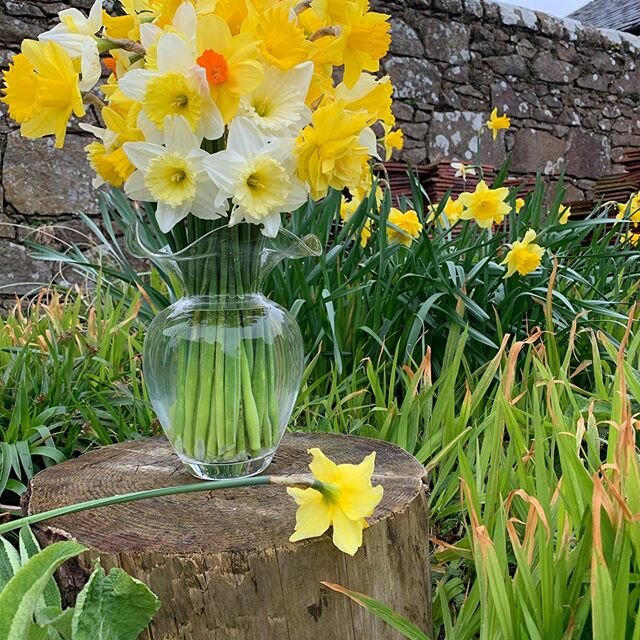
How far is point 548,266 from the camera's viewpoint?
1967mm

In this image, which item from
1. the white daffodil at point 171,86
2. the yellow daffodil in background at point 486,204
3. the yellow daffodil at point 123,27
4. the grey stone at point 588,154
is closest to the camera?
the white daffodil at point 171,86

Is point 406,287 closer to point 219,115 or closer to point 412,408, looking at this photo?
point 412,408

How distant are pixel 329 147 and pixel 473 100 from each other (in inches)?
168

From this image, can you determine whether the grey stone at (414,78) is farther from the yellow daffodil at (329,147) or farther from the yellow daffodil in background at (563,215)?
the yellow daffodil at (329,147)

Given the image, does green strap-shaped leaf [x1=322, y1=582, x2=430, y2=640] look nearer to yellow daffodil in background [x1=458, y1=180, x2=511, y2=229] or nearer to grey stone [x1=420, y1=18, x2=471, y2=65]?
yellow daffodil in background [x1=458, y1=180, x2=511, y2=229]

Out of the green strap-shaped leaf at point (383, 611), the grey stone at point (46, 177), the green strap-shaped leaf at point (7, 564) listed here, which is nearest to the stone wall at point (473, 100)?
the grey stone at point (46, 177)

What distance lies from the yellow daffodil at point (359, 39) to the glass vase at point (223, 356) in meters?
0.24

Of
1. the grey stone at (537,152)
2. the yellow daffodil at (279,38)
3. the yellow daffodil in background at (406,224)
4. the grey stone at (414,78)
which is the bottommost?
the yellow daffodil in background at (406,224)

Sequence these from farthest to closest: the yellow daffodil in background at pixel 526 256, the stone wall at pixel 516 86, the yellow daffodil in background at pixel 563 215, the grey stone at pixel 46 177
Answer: the stone wall at pixel 516 86 → the grey stone at pixel 46 177 → the yellow daffodil in background at pixel 563 215 → the yellow daffodil in background at pixel 526 256

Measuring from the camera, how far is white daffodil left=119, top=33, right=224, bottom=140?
742 millimetres

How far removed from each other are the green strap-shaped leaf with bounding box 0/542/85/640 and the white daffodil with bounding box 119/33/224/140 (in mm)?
456

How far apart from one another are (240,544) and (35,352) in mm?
1163

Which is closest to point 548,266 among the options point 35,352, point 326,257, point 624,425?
point 326,257

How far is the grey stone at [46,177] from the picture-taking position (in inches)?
131
